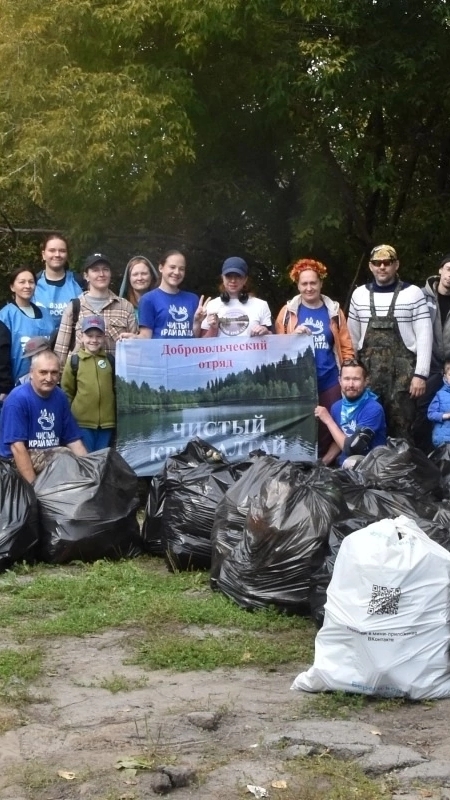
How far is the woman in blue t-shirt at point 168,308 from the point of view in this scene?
8.04 m

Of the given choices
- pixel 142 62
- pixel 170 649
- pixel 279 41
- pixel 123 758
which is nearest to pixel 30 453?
pixel 170 649

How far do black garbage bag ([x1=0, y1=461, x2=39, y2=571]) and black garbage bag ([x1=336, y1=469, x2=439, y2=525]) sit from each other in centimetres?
185

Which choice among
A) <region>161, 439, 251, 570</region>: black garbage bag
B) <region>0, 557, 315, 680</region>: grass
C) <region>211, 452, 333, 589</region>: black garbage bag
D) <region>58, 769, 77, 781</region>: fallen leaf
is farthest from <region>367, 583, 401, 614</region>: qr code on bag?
<region>161, 439, 251, 570</region>: black garbage bag

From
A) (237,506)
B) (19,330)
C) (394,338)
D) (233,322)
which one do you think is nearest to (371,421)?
(394,338)

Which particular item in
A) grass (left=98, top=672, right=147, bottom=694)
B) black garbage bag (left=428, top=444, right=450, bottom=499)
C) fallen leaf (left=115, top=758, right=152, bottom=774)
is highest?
black garbage bag (left=428, top=444, right=450, bottom=499)

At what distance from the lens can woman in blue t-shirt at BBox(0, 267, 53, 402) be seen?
7.96 metres

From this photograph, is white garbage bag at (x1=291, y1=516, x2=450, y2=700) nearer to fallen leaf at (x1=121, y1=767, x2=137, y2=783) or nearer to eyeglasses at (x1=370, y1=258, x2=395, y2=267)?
fallen leaf at (x1=121, y1=767, x2=137, y2=783)

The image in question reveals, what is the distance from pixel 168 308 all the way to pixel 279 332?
82cm

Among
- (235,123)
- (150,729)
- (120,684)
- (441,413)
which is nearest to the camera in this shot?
(150,729)

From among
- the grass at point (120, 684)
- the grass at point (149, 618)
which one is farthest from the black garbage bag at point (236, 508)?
the grass at point (120, 684)

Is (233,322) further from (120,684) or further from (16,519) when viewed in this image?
(120,684)

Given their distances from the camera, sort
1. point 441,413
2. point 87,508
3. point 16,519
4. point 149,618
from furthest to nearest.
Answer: point 441,413, point 87,508, point 16,519, point 149,618

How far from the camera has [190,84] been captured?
9.97 metres

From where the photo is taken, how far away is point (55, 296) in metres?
8.16
